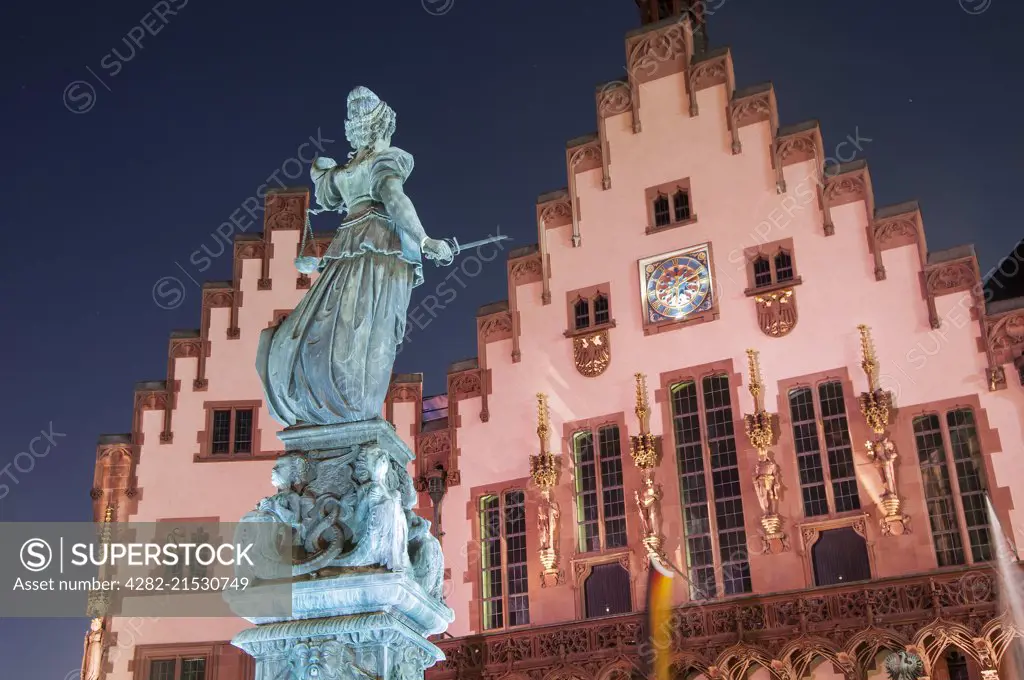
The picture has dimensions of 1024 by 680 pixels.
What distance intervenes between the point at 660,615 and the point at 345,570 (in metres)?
19.2

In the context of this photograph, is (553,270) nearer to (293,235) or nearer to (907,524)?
(293,235)

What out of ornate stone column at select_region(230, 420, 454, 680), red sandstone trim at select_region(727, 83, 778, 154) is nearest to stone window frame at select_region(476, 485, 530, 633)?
red sandstone trim at select_region(727, 83, 778, 154)

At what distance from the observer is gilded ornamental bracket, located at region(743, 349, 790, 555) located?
2462 cm

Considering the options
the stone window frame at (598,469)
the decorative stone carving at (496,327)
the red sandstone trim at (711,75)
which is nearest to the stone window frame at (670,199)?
the red sandstone trim at (711,75)

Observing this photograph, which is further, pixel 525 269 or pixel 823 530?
pixel 525 269

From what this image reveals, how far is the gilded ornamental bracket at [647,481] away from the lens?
25.7 m

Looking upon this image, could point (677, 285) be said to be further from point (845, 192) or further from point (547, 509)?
point (547, 509)

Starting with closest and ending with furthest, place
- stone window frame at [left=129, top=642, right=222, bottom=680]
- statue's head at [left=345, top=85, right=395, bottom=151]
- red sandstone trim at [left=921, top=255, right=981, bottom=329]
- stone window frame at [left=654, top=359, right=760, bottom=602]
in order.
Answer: statue's head at [left=345, top=85, right=395, bottom=151] < red sandstone trim at [left=921, top=255, right=981, bottom=329] < stone window frame at [left=654, top=359, right=760, bottom=602] < stone window frame at [left=129, top=642, right=222, bottom=680]

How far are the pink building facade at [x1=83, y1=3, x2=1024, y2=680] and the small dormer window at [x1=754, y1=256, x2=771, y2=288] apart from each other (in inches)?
2.9

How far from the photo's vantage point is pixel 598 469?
2723 centimetres

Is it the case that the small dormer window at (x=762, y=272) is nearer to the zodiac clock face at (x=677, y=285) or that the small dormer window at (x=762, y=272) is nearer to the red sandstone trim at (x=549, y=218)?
the zodiac clock face at (x=677, y=285)

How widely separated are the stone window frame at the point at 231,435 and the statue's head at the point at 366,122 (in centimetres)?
2241

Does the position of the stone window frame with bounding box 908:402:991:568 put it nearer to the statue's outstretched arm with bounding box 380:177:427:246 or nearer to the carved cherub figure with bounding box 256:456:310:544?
the statue's outstretched arm with bounding box 380:177:427:246

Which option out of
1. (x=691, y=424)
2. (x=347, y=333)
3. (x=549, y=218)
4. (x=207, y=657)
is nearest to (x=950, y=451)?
(x=691, y=424)
